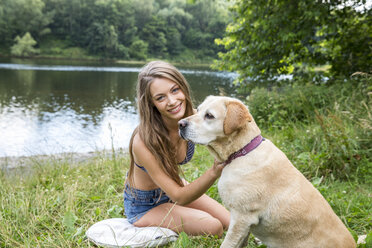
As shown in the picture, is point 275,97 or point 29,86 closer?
point 275,97

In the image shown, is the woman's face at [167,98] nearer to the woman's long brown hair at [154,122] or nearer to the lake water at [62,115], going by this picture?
the woman's long brown hair at [154,122]

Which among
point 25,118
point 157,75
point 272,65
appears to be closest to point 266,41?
point 272,65

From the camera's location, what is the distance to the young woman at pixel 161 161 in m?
3.13

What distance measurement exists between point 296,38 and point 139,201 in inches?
261

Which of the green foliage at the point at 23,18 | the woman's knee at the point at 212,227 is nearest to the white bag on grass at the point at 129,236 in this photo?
the woman's knee at the point at 212,227

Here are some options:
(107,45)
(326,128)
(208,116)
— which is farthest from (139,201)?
(107,45)

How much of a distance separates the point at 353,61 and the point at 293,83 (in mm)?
1706

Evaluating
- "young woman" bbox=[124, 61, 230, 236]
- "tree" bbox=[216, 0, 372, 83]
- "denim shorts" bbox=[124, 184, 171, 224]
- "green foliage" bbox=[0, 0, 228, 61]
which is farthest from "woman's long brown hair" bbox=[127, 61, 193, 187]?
"green foliage" bbox=[0, 0, 228, 61]

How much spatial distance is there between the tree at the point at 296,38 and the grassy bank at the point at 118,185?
1.74 m

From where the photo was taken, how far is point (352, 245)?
2426mm

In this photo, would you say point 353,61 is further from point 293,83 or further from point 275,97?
point 275,97

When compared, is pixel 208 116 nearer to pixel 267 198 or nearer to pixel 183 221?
Answer: pixel 267 198

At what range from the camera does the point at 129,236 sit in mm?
3277

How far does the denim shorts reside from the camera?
3.51m
